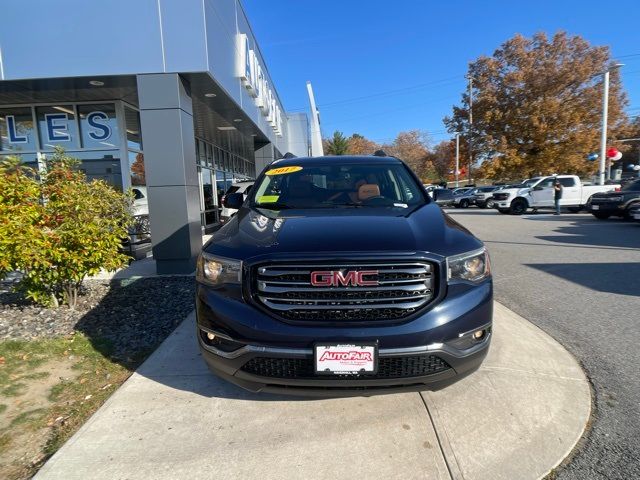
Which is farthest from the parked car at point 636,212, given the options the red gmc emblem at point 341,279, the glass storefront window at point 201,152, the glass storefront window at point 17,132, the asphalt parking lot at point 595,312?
the glass storefront window at point 17,132

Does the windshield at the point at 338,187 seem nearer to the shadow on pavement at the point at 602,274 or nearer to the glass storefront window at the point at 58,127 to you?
the shadow on pavement at the point at 602,274

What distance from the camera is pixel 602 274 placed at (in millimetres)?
6551

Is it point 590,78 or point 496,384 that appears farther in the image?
point 590,78

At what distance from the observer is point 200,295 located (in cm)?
253

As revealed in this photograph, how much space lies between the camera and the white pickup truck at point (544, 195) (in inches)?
803

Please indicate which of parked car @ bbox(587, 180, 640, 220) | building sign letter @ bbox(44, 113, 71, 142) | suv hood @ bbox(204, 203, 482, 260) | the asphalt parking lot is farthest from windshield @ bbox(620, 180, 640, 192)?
building sign letter @ bbox(44, 113, 71, 142)

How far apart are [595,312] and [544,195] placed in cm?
1846

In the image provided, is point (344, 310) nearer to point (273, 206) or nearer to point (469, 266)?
point (469, 266)

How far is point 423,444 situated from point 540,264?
6.32 metres

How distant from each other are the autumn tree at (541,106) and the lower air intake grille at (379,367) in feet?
105

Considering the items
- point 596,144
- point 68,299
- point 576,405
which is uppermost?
point 596,144

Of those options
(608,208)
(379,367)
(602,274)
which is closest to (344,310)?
(379,367)

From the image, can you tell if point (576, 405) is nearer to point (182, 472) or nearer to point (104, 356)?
point (182, 472)

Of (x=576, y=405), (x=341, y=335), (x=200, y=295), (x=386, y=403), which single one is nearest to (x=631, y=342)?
(x=576, y=405)
